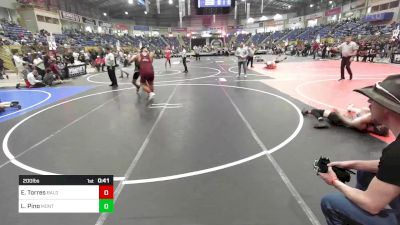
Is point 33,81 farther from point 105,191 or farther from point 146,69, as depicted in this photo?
point 105,191

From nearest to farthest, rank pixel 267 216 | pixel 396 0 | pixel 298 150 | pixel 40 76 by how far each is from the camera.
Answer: pixel 267 216
pixel 298 150
pixel 40 76
pixel 396 0

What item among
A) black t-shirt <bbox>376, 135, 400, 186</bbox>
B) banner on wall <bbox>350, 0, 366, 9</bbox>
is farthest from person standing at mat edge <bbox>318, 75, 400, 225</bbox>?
banner on wall <bbox>350, 0, 366, 9</bbox>

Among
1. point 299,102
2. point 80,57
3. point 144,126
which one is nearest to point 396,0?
point 299,102

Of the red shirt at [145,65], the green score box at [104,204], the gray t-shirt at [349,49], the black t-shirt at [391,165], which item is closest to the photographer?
the black t-shirt at [391,165]

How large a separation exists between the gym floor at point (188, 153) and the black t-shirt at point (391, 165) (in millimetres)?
1483

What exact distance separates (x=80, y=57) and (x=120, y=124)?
20568 millimetres

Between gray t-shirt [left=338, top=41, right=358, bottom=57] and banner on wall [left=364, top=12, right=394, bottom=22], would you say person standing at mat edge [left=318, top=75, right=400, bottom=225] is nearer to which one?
gray t-shirt [left=338, top=41, right=358, bottom=57]

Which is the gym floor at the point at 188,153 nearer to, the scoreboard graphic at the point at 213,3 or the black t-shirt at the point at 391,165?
the black t-shirt at the point at 391,165

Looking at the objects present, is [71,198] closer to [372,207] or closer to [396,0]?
[372,207]

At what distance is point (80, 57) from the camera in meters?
24.1

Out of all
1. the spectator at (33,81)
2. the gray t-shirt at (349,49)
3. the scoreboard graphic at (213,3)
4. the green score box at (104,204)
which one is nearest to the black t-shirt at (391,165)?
the green score box at (104,204)

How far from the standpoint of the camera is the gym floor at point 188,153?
304 cm
